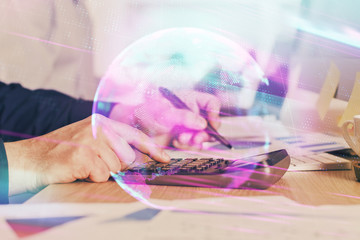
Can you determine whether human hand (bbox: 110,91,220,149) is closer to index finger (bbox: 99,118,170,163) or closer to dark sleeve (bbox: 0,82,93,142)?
index finger (bbox: 99,118,170,163)

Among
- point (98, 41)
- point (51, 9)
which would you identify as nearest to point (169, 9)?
point (98, 41)

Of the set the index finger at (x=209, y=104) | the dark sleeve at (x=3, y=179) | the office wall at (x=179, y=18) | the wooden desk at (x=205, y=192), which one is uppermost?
the office wall at (x=179, y=18)

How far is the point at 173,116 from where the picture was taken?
41cm

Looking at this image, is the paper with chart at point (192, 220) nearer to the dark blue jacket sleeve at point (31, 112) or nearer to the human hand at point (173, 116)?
the human hand at point (173, 116)

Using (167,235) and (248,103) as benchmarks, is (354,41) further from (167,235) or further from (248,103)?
(167,235)

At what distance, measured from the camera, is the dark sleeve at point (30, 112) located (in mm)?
771

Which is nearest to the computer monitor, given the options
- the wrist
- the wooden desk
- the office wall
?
the office wall

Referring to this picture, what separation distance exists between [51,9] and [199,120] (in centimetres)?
73

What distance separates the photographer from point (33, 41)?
938 mm
